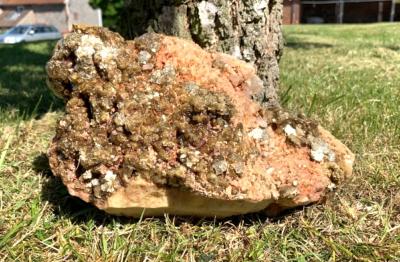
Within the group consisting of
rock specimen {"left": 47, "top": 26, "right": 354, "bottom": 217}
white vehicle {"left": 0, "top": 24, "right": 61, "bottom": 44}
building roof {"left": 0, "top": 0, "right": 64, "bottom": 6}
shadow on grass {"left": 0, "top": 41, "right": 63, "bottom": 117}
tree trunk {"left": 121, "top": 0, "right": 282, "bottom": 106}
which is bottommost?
white vehicle {"left": 0, "top": 24, "right": 61, "bottom": 44}

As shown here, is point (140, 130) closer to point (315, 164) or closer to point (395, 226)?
point (315, 164)

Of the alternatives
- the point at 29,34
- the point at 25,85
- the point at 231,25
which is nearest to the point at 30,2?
the point at 29,34

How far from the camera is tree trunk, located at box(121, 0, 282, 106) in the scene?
2.64m

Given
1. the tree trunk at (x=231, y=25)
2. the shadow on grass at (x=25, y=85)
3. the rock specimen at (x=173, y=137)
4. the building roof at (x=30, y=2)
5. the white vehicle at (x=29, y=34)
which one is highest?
the tree trunk at (x=231, y=25)

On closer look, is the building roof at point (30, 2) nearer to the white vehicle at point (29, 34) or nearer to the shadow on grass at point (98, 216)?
the white vehicle at point (29, 34)

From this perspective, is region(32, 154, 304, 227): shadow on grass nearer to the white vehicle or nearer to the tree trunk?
the tree trunk

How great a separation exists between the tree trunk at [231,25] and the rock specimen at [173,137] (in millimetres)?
429

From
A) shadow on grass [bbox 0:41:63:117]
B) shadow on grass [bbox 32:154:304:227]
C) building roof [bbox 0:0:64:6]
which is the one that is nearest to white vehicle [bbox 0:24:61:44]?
building roof [bbox 0:0:64:6]

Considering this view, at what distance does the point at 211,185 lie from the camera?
1.95 metres

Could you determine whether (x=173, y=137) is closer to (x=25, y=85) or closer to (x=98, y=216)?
(x=98, y=216)

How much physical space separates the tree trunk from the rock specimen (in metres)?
0.43

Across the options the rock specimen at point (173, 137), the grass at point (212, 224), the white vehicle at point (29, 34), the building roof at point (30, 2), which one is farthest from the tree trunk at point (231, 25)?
the building roof at point (30, 2)

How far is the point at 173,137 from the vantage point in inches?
80.3

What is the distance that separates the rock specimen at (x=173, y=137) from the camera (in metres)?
1.98
